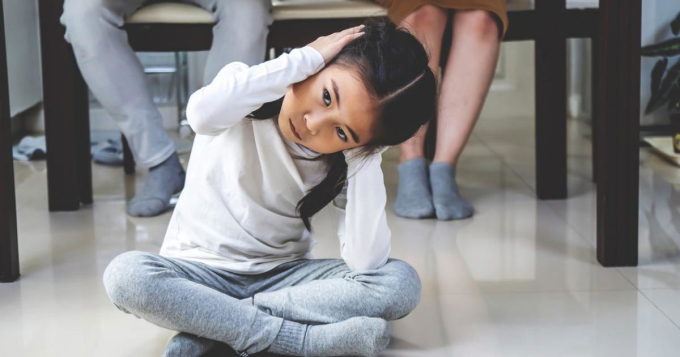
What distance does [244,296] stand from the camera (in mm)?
1228

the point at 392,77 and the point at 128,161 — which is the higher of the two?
the point at 392,77

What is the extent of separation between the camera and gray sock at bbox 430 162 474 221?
1864 millimetres

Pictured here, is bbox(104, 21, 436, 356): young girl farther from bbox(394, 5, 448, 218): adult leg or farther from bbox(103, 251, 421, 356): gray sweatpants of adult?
bbox(394, 5, 448, 218): adult leg

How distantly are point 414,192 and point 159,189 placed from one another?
1.77 ft

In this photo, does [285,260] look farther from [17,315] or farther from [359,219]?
[17,315]

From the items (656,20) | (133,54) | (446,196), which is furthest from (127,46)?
(656,20)

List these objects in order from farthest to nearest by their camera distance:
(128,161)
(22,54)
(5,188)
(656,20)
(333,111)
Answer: (22,54), (656,20), (128,161), (5,188), (333,111)

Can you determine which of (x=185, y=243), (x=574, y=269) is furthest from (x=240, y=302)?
(x=574, y=269)

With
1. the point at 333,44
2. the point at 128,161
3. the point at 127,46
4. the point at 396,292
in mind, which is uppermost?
the point at 333,44

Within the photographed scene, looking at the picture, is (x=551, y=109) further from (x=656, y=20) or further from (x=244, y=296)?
(x=244, y=296)

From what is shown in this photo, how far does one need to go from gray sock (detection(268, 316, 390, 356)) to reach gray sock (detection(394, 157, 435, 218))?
2.44 ft

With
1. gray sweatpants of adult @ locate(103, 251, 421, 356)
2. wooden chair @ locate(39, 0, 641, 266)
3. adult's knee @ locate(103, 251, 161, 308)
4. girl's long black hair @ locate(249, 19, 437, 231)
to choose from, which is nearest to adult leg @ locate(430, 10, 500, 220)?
wooden chair @ locate(39, 0, 641, 266)

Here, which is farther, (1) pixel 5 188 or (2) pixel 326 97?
(1) pixel 5 188

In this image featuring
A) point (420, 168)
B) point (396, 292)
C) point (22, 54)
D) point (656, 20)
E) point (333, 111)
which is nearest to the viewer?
point (333, 111)
